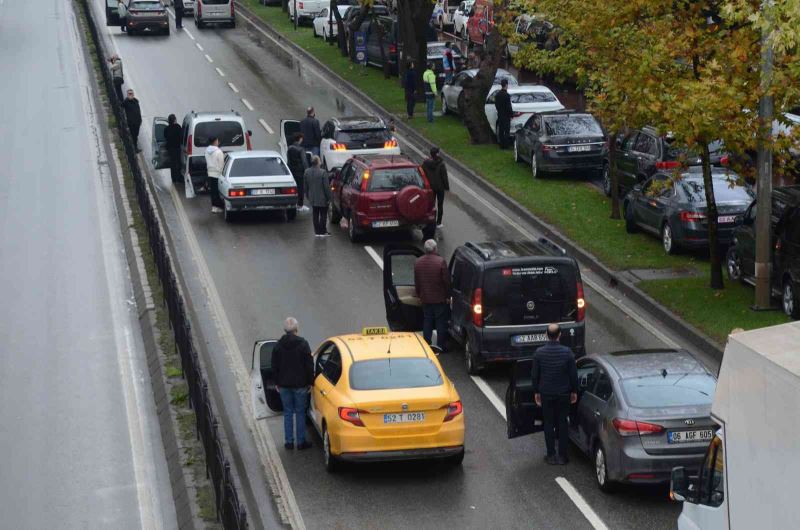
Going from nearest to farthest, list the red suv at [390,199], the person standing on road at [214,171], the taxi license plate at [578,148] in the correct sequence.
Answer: the red suv at [390,199] → the person standing on road at [214,171] → the taxi license plate at [578,148]

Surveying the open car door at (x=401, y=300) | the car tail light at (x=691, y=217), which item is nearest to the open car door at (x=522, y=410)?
the open car door at (x=401, y=300)

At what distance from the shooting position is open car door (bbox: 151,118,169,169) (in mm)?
33344

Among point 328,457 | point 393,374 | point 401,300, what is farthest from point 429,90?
point 328,457

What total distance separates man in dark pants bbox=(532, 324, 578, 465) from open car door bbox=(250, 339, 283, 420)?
300 cm

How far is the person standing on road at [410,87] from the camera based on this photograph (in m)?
40.7

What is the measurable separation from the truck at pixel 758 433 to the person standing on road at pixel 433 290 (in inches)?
376

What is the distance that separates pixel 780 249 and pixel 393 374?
8.60 meters

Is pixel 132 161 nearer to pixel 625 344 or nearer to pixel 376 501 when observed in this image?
pixel 625 344

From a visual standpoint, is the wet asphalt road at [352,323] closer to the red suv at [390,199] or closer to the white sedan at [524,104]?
the red suv at [390,199]

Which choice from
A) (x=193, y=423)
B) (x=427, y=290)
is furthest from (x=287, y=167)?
(x=193, y=423)

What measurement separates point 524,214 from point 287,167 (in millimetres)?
4981

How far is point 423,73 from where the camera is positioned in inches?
1684

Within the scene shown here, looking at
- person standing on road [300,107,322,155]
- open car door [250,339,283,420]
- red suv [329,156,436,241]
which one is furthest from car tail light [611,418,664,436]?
person standing on road [300,107,322,155]

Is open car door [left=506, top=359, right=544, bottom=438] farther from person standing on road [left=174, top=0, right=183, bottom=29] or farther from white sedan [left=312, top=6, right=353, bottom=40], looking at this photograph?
person standing on road [left=174, top=0, right=183, bottom=29]
